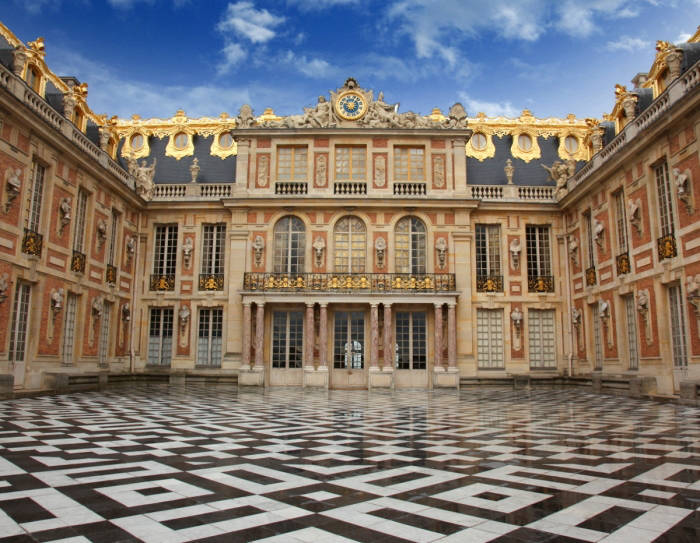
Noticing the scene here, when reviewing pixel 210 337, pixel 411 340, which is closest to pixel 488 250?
pixel 411 340

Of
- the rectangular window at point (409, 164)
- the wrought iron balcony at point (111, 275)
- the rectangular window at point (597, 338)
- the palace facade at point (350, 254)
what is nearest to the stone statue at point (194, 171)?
the palace facade at point (350, 254)

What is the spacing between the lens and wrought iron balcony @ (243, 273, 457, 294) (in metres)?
22.5

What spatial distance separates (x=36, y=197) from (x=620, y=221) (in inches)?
714

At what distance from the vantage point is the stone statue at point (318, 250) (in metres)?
23.1

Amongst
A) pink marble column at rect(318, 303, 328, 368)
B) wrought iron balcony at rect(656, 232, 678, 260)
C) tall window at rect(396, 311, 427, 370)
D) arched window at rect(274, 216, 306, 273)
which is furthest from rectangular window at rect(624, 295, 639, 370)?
arched window at rect(274, 216, 306, 273)

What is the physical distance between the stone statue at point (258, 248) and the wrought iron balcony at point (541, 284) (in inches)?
435

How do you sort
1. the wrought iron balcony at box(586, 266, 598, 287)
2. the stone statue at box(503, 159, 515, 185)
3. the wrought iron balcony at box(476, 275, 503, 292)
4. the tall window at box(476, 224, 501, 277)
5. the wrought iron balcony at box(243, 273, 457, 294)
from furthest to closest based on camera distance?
the stone statue at box(503, 159, 515, 185) → the tall window at box(476, 224, 501, 277) → the wrought iron balcony at box(476, 275, 503, 292) → the wrought iron balcony at box(243, 273, 457, 294) → the wrought iron balcony at box(586, 266, 598, 287)

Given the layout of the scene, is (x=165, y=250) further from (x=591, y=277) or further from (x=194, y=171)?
(x=591, y=277)

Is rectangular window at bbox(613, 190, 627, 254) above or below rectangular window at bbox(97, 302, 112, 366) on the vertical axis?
above

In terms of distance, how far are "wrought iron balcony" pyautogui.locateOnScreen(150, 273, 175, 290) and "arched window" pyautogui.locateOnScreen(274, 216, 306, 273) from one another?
4430 millimetres

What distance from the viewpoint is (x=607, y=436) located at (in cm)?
817

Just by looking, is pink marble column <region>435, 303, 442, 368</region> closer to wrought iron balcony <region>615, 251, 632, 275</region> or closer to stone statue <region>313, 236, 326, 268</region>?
stone statue <region>313, 236, 326, 268</region>

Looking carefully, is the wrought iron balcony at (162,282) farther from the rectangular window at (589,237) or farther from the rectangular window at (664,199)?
the rectangular window at (664,199)

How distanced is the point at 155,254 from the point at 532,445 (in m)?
20.2
